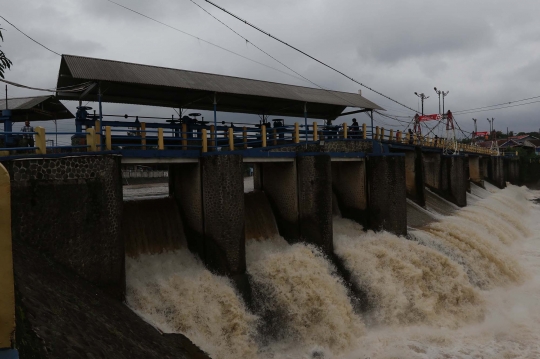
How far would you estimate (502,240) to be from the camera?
20.7 meters

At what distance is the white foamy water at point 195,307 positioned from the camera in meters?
9.26

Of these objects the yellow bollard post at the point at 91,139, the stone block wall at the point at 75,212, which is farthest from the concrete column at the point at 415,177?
the yellow bollard post at the point at 91,139

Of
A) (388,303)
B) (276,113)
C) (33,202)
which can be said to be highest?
(276,113)

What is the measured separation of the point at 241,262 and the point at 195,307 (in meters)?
2.45

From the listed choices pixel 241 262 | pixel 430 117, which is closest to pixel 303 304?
pixel 241 262

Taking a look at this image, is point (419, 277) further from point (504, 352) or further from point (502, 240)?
point (502, 240)

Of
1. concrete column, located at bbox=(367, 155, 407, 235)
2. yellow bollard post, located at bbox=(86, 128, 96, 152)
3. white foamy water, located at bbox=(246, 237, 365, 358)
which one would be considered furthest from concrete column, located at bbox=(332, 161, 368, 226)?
yellow bollard post, located at bbox=(86, 128, 96, 152)

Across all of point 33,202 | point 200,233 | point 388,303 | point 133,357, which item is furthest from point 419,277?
point 33,202

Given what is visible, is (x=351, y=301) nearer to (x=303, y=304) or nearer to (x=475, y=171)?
(x=303, y=304)

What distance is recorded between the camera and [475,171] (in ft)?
145

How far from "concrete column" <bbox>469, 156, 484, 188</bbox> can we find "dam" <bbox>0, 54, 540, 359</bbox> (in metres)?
25.9

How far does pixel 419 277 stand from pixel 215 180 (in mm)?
8005

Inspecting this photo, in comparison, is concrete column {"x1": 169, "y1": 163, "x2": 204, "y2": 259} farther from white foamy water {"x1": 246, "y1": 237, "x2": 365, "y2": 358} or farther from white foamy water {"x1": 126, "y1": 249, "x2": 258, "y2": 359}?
white foamy water {"x1": 246, "y1": 237, "x2": 365, "y2": 358}

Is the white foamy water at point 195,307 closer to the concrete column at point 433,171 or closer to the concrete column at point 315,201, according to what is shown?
the concrete column at point 315,201
